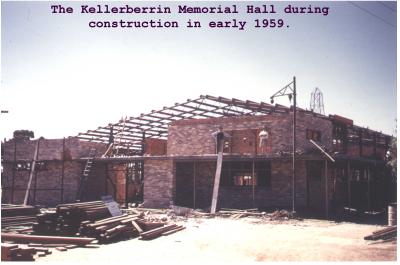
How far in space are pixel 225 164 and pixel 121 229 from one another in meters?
10.4

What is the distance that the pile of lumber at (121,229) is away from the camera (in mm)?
11045

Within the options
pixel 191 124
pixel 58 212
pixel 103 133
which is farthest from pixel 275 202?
pixel 103 133

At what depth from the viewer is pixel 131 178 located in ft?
92.9

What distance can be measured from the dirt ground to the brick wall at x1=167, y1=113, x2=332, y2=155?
7.18m

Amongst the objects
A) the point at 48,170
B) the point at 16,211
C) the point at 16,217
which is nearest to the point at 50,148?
the point at 48,170

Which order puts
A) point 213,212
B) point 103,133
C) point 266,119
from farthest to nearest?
1. point 103,133
2. point 266,119
3. point 213,212

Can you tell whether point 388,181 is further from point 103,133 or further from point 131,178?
point 103,133

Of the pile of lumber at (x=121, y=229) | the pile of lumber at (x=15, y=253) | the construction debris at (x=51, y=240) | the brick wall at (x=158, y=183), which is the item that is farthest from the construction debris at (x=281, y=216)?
the pile of lumber at (x=15, y=253)

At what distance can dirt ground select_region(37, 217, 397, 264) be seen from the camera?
894 centimetres

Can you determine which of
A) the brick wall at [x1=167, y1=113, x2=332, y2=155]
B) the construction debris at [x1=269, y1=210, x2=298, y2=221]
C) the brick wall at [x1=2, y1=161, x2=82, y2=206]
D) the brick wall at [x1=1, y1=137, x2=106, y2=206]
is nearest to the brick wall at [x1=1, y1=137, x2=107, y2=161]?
the brick wall at [x1=1, y1=137, x2=106, y2=206]

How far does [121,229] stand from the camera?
1159 centimetres

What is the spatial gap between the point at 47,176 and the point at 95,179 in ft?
9.54

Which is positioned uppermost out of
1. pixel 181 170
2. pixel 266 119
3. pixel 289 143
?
pixel 266 119

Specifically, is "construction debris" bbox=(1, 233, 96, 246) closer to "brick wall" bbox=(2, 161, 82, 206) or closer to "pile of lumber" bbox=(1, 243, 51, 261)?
"pile of lumber" bbox=(1, 243, 51, 261)
